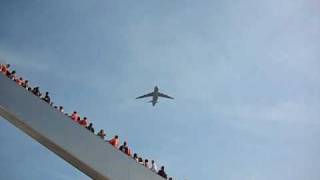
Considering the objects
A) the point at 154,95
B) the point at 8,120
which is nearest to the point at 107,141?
the point at 8,120

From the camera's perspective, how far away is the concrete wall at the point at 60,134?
1770 centimetres

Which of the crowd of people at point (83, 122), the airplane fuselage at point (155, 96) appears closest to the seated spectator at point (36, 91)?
the crowd of people at point (83, 122)

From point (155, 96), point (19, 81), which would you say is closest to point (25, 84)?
point (19, 81)

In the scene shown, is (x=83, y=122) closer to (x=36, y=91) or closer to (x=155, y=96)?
(x=36, y=91)

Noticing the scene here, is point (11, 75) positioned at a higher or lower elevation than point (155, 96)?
lower

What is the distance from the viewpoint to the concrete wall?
17.7 m

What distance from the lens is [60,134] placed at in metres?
18.0

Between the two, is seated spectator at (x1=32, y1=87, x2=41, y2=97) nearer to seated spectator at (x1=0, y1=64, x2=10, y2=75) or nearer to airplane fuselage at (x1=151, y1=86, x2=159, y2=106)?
seated spectator at (x1=0, y1=64, x2=10, y2=75)

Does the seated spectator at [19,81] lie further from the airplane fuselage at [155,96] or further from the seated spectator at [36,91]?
the airplane fuselage at [155,96]

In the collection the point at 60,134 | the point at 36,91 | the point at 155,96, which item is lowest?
the point at 60,134

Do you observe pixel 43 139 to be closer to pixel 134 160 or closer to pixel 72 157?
pixel 72 157

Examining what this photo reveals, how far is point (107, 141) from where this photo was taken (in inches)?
753

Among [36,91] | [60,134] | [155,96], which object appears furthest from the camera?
[155,96]

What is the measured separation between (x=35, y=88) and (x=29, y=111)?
2056mm
